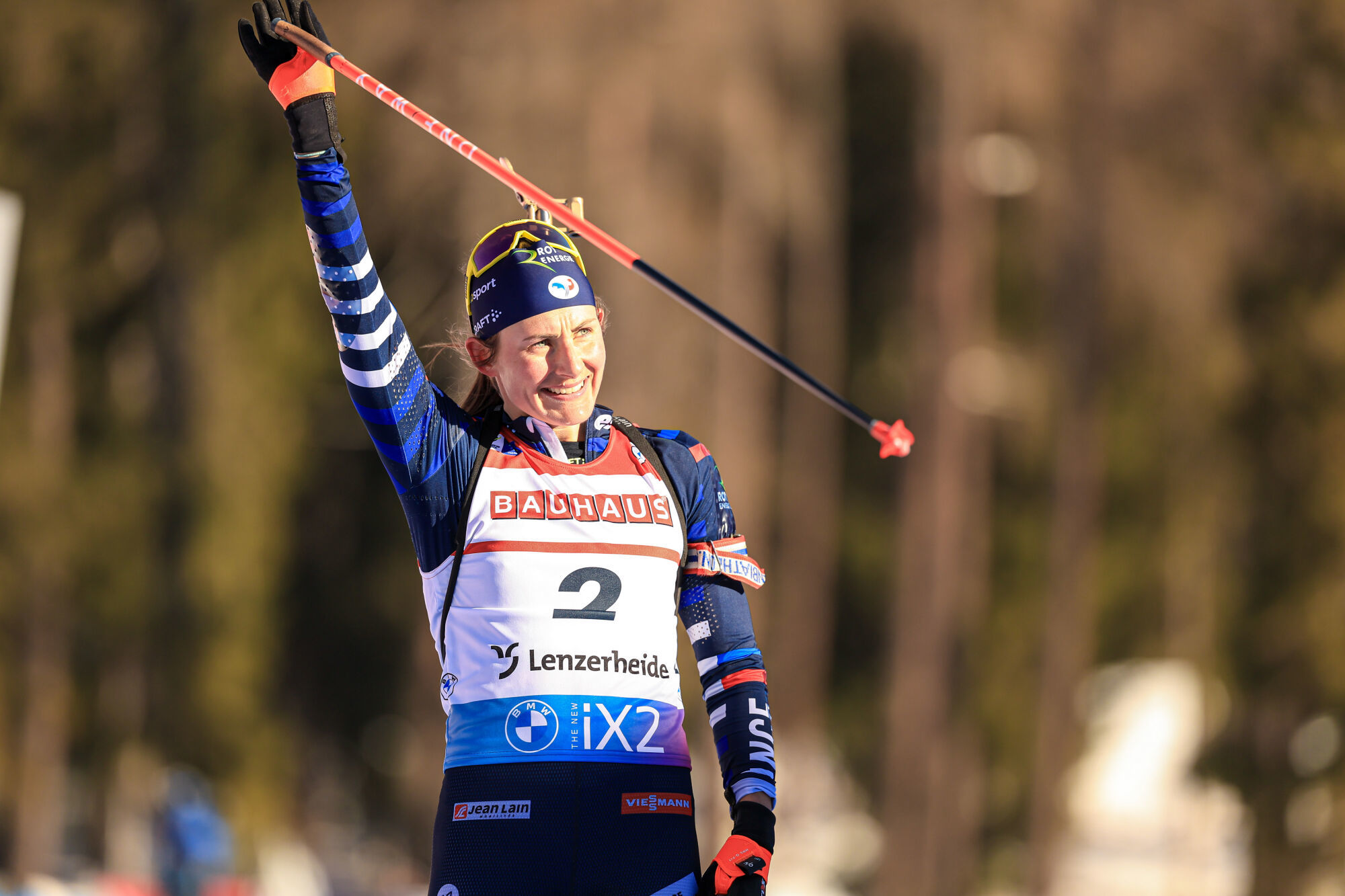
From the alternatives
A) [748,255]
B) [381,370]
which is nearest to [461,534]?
[381,370]

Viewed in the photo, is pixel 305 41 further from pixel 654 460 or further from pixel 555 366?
pixel 654 460

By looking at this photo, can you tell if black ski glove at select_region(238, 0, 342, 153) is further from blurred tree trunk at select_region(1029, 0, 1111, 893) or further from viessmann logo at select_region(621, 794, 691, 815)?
blurred tree trunk at select_region(1029, 0, 1111, 893)

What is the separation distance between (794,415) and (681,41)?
15.2 metres

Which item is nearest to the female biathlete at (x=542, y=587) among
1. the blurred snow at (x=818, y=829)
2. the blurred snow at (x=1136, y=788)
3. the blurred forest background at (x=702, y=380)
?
the blurred forest background at (x=702, y=380)

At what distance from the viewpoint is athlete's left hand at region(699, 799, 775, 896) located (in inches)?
154

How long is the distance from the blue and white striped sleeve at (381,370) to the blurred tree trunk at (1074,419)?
1783 centimetres

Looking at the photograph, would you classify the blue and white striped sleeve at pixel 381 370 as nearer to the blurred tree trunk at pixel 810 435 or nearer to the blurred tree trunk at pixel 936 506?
the blurred tree trunk at pixel 936 506

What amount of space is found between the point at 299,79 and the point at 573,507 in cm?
115

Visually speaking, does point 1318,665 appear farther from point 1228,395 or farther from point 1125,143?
point 1125,143

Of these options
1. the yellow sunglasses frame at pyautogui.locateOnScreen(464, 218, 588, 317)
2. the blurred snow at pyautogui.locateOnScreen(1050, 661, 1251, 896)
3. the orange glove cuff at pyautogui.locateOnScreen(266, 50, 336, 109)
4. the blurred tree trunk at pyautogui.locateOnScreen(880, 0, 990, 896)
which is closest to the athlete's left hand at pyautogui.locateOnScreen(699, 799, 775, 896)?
the yellow sunglasses frame at pyautogui.locateOnScreen(464, 218, 588, 317)

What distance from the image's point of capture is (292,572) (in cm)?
2772

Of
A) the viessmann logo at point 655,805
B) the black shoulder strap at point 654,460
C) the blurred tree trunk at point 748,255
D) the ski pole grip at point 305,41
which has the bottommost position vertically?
Result: the viessmann logo at point 655,805

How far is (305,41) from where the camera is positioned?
392 centimetres

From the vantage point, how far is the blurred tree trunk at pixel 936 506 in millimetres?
19547
